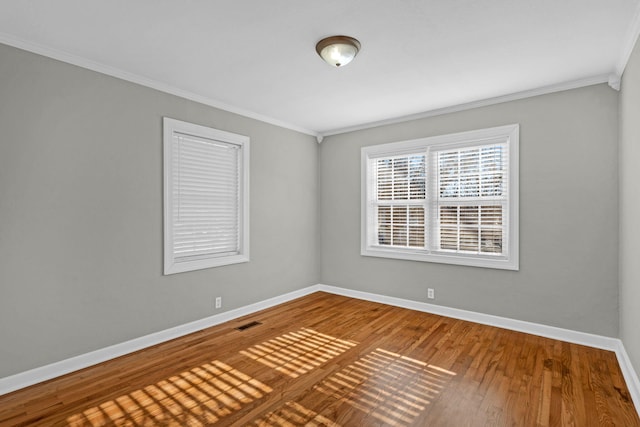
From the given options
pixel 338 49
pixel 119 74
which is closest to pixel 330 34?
pixel 338 49

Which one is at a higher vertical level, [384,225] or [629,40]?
[629,40]

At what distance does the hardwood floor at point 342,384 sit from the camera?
7.09 ft

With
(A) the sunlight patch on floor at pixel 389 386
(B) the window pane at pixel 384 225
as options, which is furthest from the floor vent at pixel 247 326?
(B) the window pane at pixel 384 225

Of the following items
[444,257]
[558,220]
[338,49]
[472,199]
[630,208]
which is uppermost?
[338,49]

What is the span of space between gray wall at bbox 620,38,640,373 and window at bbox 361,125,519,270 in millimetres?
889

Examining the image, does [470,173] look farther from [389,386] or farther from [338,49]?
[389,386]

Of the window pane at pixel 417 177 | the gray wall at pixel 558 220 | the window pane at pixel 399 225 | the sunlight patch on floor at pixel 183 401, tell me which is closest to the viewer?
the sunlight patch on floor at pixel 183 401

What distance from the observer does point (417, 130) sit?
14.6 feet

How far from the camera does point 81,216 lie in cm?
283

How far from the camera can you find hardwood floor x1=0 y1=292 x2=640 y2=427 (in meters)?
2.16

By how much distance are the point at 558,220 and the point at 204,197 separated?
388 centimetres

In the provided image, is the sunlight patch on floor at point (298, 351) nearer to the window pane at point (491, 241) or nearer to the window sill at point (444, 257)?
the window sill at point (444, 257)

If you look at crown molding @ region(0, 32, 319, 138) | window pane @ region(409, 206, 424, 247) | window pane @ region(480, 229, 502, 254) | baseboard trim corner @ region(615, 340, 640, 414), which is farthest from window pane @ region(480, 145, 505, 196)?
crown molding @ region(0, 32, 319, 138)

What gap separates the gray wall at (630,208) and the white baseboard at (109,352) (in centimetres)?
377
